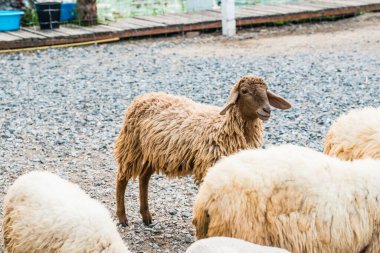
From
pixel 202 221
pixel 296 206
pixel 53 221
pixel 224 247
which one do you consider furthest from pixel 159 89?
pixel 224 247

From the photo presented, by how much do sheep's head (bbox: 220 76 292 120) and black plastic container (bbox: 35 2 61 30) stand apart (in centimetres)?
995

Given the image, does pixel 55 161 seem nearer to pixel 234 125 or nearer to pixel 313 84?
pixel 234 125

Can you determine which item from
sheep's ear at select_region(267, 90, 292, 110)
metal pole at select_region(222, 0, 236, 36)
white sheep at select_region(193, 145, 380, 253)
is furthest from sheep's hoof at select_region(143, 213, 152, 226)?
metal pole at select_region(222, 0, 236, 36)

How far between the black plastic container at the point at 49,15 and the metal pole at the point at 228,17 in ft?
11.4

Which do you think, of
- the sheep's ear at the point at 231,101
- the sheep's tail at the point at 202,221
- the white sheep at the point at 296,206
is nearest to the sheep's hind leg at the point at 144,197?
the sheep's ear at the point at 231,101

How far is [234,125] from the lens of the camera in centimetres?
599

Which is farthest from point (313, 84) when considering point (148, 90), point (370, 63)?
point (148, 90)

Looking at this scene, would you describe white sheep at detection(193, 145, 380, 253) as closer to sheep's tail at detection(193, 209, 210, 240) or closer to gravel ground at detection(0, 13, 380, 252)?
sheep's tail at detection(193, 209, 210, 240)

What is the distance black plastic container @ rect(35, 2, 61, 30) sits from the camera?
15156 millimetres

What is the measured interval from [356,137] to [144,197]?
6.39ft

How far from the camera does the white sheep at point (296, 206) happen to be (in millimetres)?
4359

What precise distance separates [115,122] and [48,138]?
1005 millimetres

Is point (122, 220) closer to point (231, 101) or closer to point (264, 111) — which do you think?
point (231, 101)

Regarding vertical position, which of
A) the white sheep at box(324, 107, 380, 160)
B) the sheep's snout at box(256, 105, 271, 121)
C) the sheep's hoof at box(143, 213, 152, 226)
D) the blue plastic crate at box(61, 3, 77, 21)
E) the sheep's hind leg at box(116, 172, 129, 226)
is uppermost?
the blue plastic crate at box(61, 3, 77, 21)
